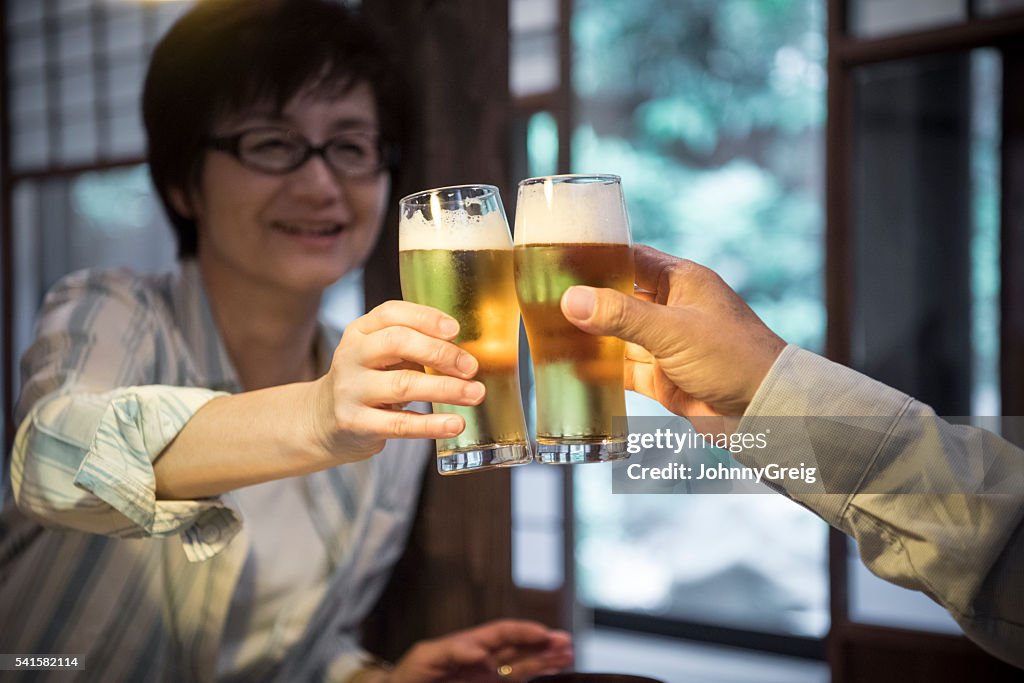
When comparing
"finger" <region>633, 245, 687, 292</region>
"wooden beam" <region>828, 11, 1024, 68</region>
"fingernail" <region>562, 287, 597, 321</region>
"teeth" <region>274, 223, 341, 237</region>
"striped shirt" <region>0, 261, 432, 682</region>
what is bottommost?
"striped shirt" <region>0, 261, 432, 682</region>

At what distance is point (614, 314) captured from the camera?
0.93 meters

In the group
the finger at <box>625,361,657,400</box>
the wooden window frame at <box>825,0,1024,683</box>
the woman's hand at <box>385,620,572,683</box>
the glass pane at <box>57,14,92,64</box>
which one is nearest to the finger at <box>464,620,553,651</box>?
the woman's hand at <box>385,620,572,683</box>

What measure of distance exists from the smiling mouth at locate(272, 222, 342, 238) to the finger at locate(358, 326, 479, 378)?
1.87 ft

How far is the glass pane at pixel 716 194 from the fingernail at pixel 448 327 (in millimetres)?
4336

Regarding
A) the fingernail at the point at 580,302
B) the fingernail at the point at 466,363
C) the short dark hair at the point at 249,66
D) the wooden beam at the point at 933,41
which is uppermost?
the wooden beam at the point at 933,41

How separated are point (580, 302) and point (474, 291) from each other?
12 cm

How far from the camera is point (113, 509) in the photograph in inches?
45.2

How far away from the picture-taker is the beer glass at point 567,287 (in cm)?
96

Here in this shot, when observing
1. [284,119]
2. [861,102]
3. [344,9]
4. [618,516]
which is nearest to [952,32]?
[861,102]

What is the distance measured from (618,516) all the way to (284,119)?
457 cm

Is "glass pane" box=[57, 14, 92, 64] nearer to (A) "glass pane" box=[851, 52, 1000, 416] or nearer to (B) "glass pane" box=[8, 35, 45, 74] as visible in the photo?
(B) "glass pane" box=[8, 35, 45, 74]

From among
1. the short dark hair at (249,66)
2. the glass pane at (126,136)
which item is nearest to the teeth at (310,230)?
the short dark hair at (249,66)

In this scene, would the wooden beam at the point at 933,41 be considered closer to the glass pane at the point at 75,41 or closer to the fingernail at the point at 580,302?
Answer: the fingernail at the point at 580,302

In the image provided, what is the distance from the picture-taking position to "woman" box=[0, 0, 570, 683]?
3.81ft
